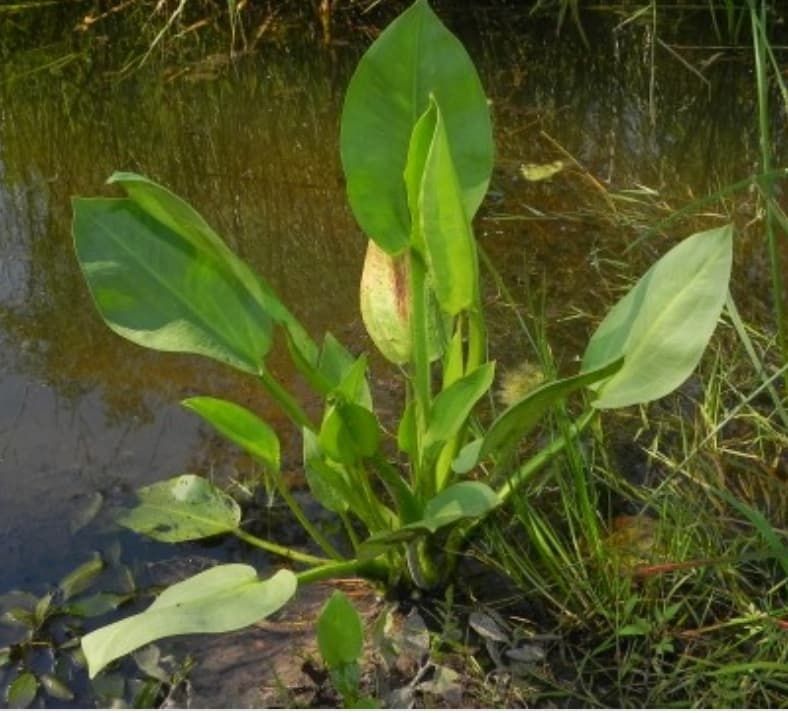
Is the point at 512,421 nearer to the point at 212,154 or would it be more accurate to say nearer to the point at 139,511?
the point at 139,511

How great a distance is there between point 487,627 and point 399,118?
0.50 metres

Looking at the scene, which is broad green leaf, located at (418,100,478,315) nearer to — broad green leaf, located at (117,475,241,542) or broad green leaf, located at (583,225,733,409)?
broad green leaf, located at (583,225,733,409)

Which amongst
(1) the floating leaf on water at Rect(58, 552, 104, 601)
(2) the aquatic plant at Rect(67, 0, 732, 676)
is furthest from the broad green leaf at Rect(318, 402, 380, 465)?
(1) the floating leaf on water at Rect(58, 552, 104, 601)

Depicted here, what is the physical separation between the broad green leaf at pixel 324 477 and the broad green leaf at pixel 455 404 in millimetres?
92

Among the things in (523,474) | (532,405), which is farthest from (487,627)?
(532,405)

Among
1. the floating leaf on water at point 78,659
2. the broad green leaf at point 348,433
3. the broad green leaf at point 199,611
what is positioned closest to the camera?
the broad green leaf at point 199,611

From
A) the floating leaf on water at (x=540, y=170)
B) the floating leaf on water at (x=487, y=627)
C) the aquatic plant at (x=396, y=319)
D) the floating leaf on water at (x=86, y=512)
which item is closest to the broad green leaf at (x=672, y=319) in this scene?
the aquatic plant at (x=396, y=319)

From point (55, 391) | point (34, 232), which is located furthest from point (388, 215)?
point (34, 232)

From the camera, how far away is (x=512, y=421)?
1.07 metres

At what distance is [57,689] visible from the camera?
1.17 metres

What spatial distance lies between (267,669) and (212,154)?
1.38 meters

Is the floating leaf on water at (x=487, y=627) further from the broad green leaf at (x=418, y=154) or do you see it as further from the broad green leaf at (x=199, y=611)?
the broad green leaf at (x=418, y=154)

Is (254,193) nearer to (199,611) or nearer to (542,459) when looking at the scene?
(542,459)

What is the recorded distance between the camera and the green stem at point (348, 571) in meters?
1.16
